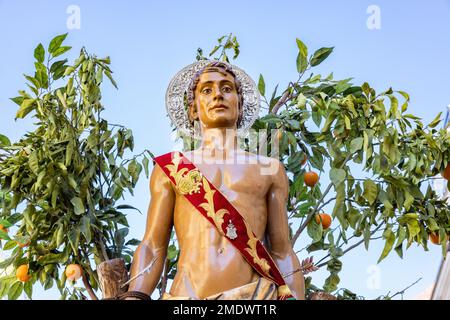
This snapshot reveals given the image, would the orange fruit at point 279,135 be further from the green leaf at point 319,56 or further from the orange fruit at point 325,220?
the green leaf at point 319,56

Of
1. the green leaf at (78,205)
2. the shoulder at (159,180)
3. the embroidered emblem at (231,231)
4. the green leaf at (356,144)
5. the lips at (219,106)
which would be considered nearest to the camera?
the embroidered emblem at (231,231)

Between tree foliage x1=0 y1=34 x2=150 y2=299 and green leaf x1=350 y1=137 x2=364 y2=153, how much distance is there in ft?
4.65

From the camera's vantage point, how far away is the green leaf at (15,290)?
21.5 ft

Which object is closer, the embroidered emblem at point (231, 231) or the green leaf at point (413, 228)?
the embroidered emblem at point (231, 231)

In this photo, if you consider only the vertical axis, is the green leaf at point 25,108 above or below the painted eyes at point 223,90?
below

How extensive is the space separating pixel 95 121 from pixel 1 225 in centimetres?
106

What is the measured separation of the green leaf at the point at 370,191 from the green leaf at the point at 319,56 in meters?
1.16

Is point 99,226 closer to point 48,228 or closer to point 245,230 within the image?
point 48,228

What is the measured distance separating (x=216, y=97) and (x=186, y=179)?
56 cm

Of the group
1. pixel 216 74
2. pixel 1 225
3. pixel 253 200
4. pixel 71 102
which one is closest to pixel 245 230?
pixel 253 200

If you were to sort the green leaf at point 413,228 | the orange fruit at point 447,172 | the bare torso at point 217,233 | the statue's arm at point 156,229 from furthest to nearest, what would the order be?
the orange fruit at point 447,172 → the green leaf at point 413,228 → the statue's arm at point 156,229 → the bare torso at point 217,233

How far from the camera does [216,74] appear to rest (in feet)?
18.4

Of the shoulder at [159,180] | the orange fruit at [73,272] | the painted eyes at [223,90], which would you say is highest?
the painted eyes at [223,90]

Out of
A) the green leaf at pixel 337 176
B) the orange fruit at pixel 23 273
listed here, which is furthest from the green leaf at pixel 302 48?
the orange fruit at pixel 23 273
